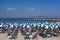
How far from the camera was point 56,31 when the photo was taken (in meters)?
8.18

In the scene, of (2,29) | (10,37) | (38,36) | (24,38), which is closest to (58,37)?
(38,36)

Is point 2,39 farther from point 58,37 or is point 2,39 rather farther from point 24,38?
point 58,37

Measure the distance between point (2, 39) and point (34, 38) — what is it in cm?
119

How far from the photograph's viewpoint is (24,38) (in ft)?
23.2

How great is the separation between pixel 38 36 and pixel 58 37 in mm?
830

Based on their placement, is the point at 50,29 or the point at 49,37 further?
Result: the point at 50,29

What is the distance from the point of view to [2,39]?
6.97m

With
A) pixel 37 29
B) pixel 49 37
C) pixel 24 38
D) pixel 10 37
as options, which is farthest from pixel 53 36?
pixel 10 37

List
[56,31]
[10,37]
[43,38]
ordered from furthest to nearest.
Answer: [56,31]
[43,38]
[10,37]

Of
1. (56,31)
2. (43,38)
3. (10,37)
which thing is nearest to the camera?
(10,37)

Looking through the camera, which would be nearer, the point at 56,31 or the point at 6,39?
the point at 6,39

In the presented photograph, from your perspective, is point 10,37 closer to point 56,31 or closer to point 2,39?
point 2,39

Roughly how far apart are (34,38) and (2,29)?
2.07 meters

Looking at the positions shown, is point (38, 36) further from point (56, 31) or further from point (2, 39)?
point (2, 39)
